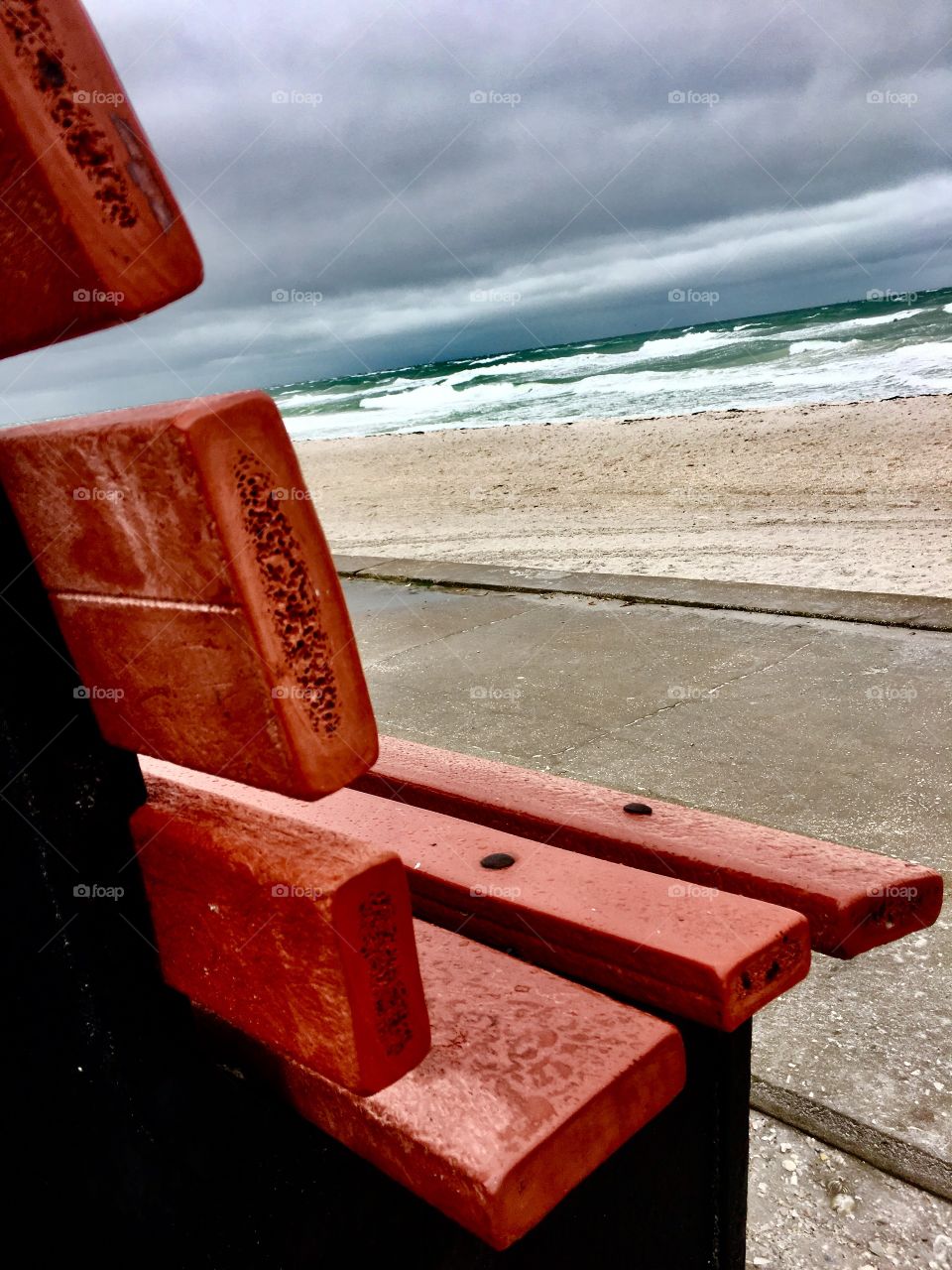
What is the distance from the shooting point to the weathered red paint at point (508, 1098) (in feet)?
2.50

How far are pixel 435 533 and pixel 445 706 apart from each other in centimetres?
603

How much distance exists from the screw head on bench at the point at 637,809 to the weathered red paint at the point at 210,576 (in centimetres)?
74

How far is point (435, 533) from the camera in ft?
31.4

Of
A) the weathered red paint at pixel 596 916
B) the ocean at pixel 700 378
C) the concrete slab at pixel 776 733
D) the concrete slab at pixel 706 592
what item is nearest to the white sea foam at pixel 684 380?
the ocean at pixel 700 378

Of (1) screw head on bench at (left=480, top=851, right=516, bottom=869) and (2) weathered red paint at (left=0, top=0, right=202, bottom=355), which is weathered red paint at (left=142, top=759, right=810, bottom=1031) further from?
(2) weathered red paint at (left=0, top=0, right=202, bottom=355)

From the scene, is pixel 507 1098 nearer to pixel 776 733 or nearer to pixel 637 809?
pixel 637 809

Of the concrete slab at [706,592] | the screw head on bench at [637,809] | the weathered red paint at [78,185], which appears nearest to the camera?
the weathered red paint at [78,185]

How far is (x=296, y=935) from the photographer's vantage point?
765mm

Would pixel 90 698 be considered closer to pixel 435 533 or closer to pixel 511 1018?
pixel 511 1018

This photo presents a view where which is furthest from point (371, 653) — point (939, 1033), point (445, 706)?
point (939, 1033)

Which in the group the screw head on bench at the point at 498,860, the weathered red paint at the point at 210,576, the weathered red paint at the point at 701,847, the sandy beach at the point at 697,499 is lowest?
the sandy beach at the point at 697,499

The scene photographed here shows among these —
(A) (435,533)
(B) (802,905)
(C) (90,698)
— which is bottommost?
(A) (435,533)

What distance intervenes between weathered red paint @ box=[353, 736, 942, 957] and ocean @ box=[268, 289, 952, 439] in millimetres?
16793

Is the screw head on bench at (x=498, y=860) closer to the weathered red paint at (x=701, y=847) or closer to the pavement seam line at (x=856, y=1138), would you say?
the weathered red paint at (x=701, y=847)
